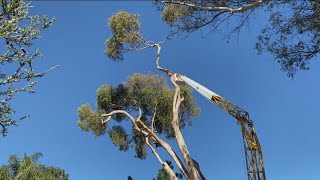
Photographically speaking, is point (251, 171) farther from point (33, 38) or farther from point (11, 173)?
point (11, 173)

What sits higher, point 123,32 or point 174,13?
point 123,32

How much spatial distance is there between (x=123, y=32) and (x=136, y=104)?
3982 millimetres

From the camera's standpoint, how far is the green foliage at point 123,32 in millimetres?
24234

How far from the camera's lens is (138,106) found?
84.7 feet

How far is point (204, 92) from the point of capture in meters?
21.9

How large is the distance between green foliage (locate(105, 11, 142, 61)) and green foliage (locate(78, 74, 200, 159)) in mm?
2136

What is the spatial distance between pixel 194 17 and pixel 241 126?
5.75 meters

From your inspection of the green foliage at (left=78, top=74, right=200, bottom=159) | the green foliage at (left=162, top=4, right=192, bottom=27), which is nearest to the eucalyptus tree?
the green foliage at (left=78, top=74, right=200, bottom=159)

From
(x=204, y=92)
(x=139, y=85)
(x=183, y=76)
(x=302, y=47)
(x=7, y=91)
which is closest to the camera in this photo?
(x=7, y=91)

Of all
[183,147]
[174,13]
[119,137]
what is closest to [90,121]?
[119,137]

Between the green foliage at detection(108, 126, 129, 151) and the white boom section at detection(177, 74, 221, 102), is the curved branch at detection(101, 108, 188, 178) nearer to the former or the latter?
the green foliage at detection(108, 126, 129, 151)

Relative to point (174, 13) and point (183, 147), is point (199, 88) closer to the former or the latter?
point (183, 147)

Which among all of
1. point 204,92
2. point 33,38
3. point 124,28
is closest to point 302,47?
point 204,92

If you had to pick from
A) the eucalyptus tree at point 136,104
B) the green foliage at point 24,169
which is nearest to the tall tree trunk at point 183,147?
the eucalyptus tree at point 136,104
